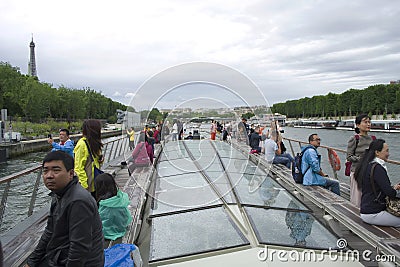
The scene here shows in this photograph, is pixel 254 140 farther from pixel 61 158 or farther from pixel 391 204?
pixel 61 158

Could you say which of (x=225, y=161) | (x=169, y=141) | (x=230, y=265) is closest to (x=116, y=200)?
(x=230, y=265)

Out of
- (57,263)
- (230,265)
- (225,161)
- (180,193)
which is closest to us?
(57,263)

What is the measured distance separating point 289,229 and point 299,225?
255mm

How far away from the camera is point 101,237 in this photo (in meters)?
2.81

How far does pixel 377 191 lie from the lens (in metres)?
4.91

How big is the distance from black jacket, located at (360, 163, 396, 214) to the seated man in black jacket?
12.9 feet

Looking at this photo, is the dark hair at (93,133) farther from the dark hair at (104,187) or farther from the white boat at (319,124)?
the white boat at (319,124)

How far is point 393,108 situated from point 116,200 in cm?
9805

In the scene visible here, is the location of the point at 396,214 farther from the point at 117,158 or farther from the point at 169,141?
the point at 117,158

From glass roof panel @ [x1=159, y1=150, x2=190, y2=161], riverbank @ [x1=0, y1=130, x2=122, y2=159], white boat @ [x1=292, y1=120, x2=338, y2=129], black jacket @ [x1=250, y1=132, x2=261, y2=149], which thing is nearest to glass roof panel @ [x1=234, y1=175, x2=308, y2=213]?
glass roof panel @ [x1=159, y1=150, x2=190, y2=161]

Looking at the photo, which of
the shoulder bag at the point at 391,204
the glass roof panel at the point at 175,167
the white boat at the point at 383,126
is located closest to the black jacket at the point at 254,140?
the glass roof panel at the point at 175,167

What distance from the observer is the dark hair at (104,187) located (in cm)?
473

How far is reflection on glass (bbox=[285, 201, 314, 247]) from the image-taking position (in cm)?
436

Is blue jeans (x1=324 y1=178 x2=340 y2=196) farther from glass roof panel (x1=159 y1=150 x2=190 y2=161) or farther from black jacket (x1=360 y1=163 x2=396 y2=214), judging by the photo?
glass roof panel (x1=159 y1=150 x2=190 y2=161)
